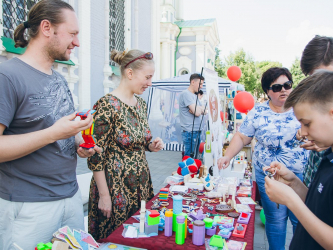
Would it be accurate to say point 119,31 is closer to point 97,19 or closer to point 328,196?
point 97,19

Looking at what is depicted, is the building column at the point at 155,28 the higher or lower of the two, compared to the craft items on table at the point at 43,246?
higher

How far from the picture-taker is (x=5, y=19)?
16.0 ft

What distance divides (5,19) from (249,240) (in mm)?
5481

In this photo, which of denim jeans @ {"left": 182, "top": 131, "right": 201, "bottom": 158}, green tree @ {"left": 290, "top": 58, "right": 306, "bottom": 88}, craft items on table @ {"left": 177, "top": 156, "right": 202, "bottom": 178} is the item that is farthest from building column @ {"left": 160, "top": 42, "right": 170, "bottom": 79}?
green tree @ {"left": 290, "top": 58, "right": 306, "bottom": 88}

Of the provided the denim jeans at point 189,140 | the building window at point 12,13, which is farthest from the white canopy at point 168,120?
the building window at point 12,13

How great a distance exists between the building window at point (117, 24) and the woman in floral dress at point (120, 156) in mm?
6732

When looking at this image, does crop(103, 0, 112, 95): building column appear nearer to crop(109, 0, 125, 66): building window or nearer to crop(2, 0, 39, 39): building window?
crop(109, 0, 125, 66): building window

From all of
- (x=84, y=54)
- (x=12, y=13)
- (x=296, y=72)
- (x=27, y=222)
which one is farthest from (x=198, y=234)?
(x=296, y=72)

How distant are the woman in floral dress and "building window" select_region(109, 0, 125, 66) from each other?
265 inches

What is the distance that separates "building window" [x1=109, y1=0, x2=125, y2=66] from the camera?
838 cm

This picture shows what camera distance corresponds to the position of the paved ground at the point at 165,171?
310 cm

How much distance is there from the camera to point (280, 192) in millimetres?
1055

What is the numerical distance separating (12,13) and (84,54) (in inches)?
76.2

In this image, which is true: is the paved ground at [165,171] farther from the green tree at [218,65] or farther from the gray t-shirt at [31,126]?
the green tree at [218,65]
